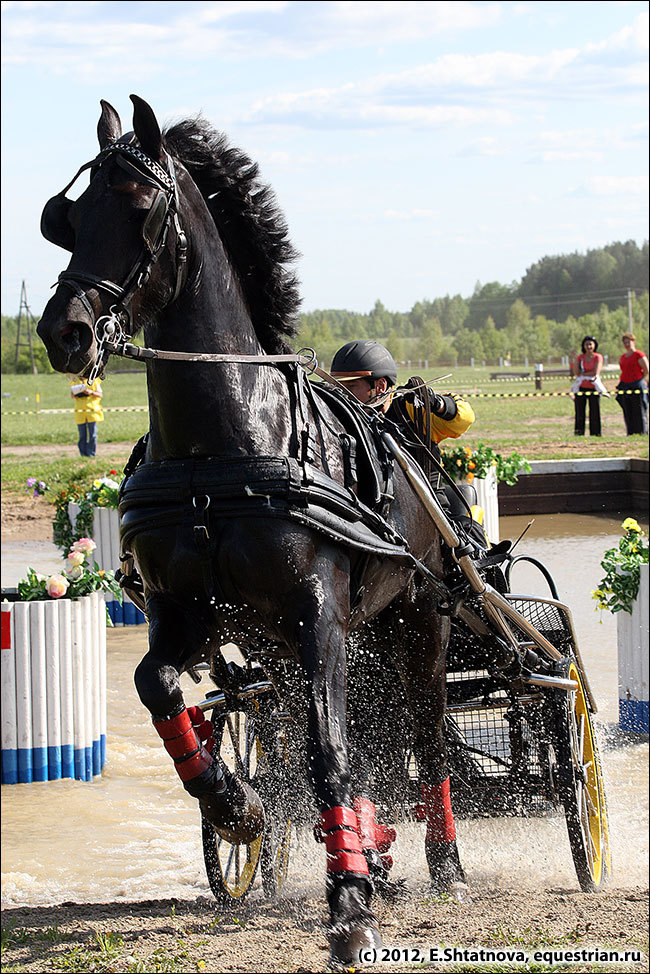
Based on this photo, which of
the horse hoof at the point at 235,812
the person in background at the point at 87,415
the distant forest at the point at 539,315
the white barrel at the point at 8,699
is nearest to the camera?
the horse hoof at the point at 235,812

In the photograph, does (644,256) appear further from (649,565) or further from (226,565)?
(226,565)

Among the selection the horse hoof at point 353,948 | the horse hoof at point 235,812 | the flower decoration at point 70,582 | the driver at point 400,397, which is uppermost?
the driver at point 400,397

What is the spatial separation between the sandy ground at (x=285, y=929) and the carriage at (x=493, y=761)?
0.21 meters

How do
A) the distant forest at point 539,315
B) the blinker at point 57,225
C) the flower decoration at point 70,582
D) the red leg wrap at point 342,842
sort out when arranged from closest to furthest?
the red leg wrap at point 342,842, the blinker at point 57,225, the flower decoration at point 70,582, the distant forest at point 539,315

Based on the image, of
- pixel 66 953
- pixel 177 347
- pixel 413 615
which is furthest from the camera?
pixel 413 615

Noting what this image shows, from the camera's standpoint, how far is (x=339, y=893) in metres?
Answer: 2.99

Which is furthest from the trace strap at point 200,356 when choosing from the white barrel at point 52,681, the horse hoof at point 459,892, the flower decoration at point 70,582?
the flower decoration at point 70,582

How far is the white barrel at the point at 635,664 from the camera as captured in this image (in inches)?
274

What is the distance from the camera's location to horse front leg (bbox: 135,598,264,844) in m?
3.26

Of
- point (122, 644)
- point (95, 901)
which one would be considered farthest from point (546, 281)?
point (95, 901)

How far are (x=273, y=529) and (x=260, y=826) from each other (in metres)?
1.07

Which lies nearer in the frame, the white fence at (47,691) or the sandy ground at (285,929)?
the sandy ground at (285,929)

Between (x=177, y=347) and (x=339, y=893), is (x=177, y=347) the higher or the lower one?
the higher one

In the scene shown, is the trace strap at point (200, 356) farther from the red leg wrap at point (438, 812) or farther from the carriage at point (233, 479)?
the red leg wrap at point (438, 812)
